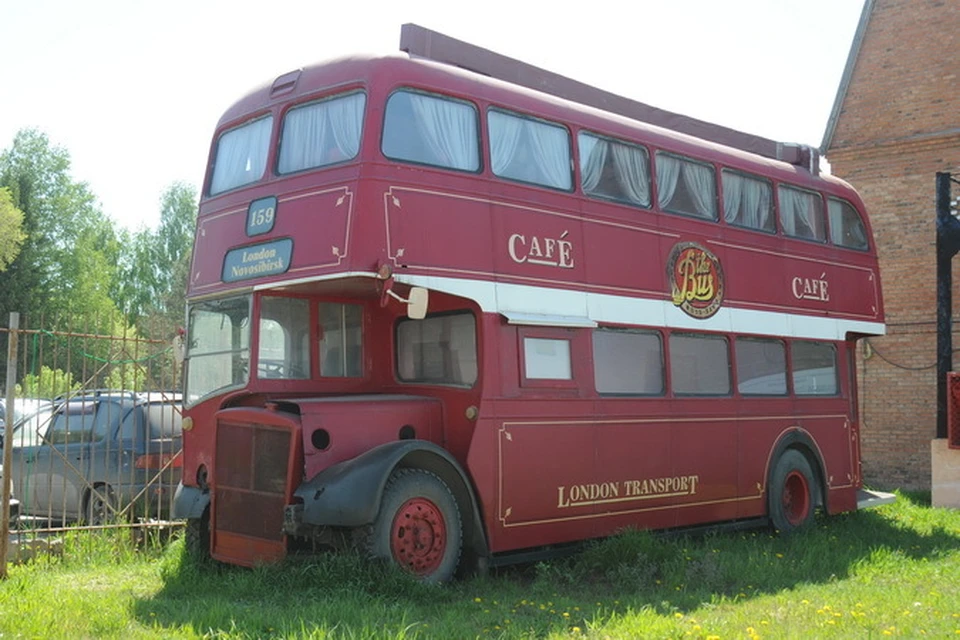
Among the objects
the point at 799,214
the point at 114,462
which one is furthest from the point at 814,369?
the point at 114,462

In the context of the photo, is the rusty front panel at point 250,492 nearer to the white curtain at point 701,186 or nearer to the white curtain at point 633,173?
the white curtain at point 633,173

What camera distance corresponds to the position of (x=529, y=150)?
10031mm

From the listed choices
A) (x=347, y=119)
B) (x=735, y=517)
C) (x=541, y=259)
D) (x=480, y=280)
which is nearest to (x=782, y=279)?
(x=735, y=517)

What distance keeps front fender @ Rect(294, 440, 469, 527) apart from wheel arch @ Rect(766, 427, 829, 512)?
583 centimetres

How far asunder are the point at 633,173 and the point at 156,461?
5.72 meters

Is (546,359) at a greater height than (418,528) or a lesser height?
greater

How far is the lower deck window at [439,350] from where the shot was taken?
9.45 m

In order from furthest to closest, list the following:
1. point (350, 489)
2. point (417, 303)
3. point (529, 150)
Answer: point (529, 150), point (417, 303), point (350, 489)

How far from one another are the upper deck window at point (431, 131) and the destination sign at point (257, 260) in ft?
3.81

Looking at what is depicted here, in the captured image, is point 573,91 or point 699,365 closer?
point 573,91

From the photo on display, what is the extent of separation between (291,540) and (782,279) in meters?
7.11

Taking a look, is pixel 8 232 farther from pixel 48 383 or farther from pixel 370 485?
pixel 370 485

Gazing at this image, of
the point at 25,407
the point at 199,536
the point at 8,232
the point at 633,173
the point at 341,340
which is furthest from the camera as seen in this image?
the point at 8,232

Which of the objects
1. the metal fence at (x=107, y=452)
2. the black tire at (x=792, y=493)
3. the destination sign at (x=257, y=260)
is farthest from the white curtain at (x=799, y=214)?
the metal fence at (x=107, y=452)
